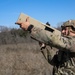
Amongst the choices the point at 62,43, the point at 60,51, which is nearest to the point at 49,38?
the point at 62,43

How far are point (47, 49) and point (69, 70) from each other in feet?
2.07

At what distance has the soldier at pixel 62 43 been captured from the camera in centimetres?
367

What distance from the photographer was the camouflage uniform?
144 inches

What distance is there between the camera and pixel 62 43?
3.69 metres

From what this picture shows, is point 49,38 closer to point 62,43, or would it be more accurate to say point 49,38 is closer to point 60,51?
point 62,43

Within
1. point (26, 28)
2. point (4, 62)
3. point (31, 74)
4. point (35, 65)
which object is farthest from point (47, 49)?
point (4, 62)

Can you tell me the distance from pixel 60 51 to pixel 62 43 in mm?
722

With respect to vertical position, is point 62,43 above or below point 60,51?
above

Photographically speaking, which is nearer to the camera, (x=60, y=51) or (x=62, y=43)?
(x=62, y=43)

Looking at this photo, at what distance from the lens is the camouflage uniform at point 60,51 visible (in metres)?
3.67

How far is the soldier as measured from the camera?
144 inches

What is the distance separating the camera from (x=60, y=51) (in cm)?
440

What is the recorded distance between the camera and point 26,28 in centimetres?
384

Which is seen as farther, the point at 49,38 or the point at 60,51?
the point at 60,51
